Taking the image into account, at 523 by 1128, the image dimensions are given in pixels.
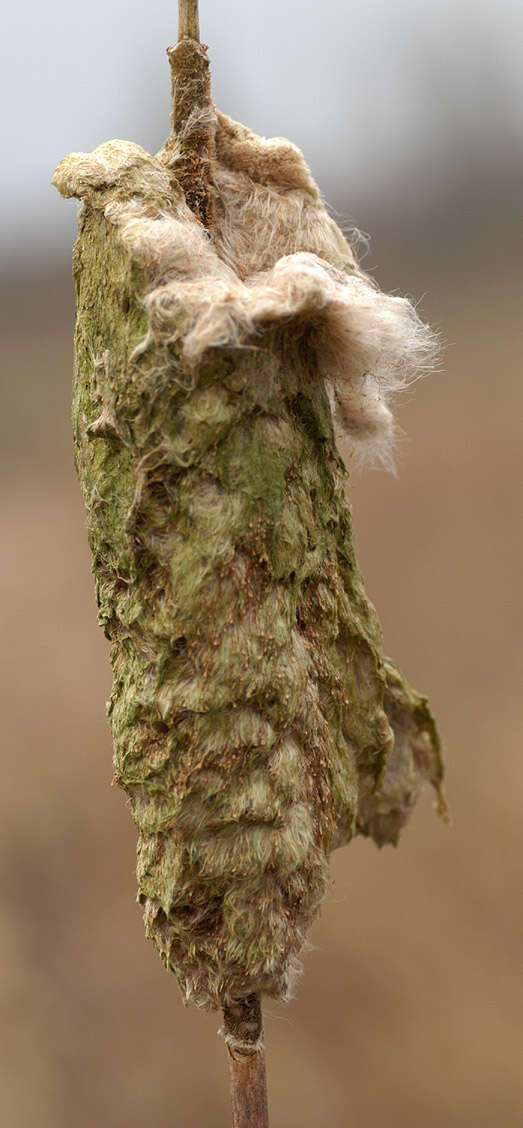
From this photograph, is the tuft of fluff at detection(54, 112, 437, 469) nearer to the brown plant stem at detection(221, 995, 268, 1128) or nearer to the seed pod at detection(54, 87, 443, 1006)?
the seed pod at detection(54, 87, 443, 1006)

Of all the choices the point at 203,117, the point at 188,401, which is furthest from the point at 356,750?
the point at 203,117

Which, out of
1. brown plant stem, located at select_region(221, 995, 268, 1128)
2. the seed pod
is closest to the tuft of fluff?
the seed pod

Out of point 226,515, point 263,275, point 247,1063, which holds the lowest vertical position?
point 247,1063

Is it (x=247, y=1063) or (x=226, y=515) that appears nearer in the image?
(x=226, y=515)

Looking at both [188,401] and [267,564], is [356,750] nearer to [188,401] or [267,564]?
[267,564]

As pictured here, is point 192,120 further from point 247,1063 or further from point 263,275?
point 247,1063

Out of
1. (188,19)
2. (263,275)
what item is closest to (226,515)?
(263,275)
